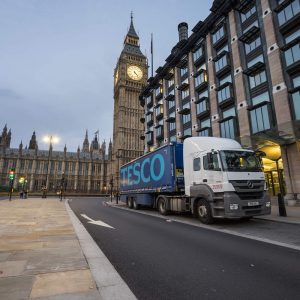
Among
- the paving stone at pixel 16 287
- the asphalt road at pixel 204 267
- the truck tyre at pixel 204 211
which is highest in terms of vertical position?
the truck tyre at pixel 204 211

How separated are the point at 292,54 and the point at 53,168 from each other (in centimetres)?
10067

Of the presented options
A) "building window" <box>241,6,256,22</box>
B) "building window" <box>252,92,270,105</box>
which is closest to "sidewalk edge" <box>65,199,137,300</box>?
"building window" <box>252,92,270,105</box>

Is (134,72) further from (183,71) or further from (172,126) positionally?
(172,126)

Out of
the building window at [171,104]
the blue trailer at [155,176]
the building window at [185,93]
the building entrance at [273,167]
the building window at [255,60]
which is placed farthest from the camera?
the building window at [171,104]

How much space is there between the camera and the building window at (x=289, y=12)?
813 inches

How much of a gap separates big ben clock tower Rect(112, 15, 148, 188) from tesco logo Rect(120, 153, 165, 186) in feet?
222

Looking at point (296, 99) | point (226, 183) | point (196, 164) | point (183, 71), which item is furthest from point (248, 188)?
point (183, 71)

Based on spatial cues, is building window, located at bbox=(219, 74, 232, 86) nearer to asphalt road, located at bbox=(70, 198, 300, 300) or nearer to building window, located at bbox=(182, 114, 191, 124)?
building window, located at bbox=(182, 114, 191, 124)

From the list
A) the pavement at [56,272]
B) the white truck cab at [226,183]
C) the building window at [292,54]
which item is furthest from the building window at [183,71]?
the pavement at [56,272]

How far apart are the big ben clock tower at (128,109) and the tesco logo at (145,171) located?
222 ft

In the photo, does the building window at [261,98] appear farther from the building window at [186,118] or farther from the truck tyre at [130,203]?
the truck tyre at [130,203]

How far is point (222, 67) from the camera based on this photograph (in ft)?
92.0

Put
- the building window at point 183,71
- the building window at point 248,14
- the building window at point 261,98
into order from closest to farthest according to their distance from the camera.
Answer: the building window at point 261,98
the building window at point 248,14
the building window at point 183,71

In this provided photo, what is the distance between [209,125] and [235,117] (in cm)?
480
